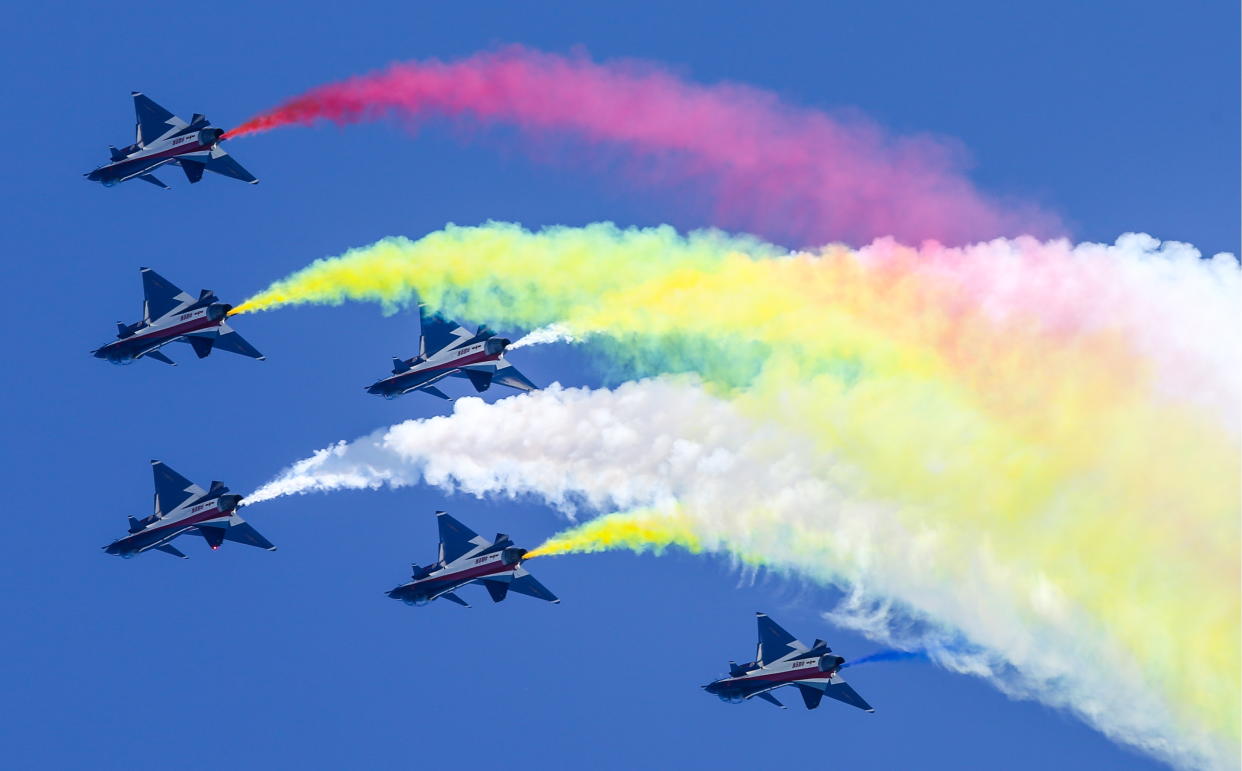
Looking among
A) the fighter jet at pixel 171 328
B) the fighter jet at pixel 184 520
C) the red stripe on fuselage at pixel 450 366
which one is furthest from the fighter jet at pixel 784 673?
the fighter jet at pixel 171 328

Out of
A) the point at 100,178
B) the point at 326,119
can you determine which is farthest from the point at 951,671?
the point at 100,178

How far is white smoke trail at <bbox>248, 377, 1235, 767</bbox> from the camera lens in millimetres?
59031

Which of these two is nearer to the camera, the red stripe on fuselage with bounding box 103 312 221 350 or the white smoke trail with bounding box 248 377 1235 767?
the white smoke trail with bounding box 248 377 1235 767

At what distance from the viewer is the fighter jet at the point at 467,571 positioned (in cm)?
6067

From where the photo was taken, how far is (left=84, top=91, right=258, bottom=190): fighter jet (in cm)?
6244

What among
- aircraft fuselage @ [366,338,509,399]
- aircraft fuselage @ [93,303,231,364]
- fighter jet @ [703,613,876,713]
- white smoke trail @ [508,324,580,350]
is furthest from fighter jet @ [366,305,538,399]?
fighter jet @ [703,613,876,713]

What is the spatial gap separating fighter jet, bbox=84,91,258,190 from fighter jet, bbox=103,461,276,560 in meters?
9.20

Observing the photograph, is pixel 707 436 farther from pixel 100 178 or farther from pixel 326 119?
pixel 100 178

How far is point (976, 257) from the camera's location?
196ft

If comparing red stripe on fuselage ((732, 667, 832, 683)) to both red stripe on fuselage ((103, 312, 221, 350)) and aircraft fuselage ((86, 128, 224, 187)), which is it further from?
aircraft fuselage ((86, 128, 224, 187))

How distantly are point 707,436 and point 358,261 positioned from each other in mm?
11892

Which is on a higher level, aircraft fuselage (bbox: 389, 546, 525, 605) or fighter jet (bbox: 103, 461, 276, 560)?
fighter jet (bbox: 103, 461, 276, 560)

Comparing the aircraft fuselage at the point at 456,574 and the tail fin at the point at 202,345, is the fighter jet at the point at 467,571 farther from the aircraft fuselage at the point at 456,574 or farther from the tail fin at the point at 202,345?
the tail fin at the point at 202,345

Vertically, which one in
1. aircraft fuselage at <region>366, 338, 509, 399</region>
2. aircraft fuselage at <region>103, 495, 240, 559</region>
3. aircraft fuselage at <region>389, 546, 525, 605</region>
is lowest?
aircraft fuselage at <region>389, 546, 525, 605</region>
